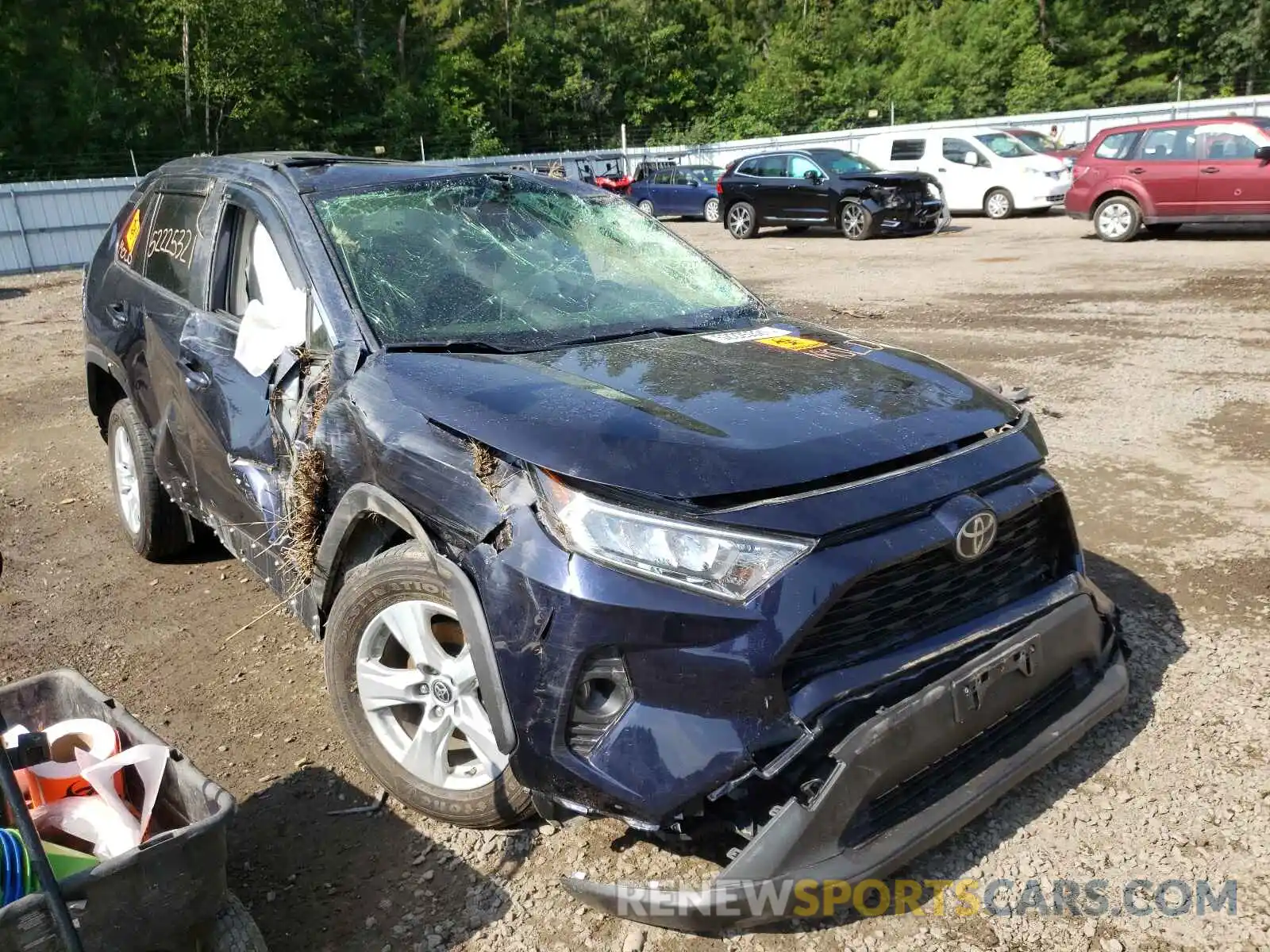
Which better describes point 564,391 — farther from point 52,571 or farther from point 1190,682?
point 52,571

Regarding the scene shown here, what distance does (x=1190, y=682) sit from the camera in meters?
3.35

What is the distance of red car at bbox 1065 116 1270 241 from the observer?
530 inches

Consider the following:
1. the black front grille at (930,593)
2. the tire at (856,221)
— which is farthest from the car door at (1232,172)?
the black front grille at (930,593)

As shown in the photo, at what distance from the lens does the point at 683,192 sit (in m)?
24.9

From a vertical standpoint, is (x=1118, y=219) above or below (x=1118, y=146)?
below

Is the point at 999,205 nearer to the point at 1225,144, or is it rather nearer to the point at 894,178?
the point at 894,178

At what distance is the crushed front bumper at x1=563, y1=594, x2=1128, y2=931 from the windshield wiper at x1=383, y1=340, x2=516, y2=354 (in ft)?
5.02

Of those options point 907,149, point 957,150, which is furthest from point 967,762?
point 907,149

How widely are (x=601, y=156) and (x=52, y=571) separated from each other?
32.1m

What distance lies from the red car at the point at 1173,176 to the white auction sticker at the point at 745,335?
1307cm

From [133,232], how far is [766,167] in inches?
639

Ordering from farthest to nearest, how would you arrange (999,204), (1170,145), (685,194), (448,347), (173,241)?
1. (685,194)
2. (999,204)
3. (1170,145)
4. (173,241)
5. (448,347)

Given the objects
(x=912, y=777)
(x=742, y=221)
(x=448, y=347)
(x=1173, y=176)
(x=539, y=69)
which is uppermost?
(x=539, y=69)

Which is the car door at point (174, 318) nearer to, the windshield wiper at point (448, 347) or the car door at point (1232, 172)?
the windshield wiper at point (448, 347)
